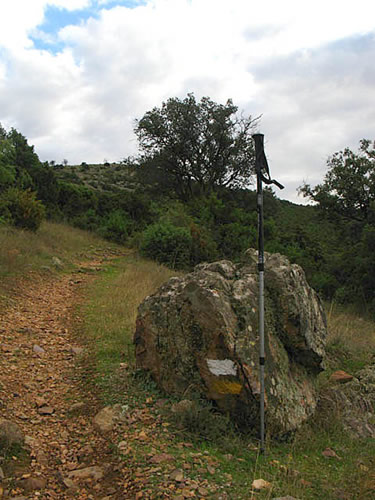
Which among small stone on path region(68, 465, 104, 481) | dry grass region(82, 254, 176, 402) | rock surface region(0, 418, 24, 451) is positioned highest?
dry grass region(82, 254, 176, 402)

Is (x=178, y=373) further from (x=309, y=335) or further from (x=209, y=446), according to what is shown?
(x=309, y=335)

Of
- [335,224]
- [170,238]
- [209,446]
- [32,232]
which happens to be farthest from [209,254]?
[209,446]

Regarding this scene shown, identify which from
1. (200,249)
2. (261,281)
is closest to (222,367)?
(261,281)

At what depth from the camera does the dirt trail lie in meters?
3.10

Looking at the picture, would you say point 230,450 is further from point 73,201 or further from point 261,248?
point 73,201

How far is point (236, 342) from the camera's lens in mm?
4223

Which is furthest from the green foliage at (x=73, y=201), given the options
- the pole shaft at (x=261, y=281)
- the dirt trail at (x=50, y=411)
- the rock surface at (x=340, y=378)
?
the pole shaft at (x=261, y=281)

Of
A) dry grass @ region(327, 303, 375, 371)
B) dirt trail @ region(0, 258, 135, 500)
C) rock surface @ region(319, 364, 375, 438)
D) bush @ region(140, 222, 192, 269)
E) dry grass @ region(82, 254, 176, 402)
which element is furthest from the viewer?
bush @ region(140, 222, 192, 269)

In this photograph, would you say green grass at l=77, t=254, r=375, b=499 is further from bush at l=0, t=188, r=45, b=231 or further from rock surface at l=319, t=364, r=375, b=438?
bush at l=0, t=188, r=45, b=231

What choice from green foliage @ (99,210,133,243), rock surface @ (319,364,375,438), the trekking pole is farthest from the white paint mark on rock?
green foliage @ (99,210,133,243)

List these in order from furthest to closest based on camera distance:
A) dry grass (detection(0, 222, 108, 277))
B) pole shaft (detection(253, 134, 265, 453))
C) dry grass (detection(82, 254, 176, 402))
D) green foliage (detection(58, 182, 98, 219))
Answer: green foliage (detection(58, 182, 98, 219))
dry grass (detection(0, 222, 108, 277))
dry grass (detection(82, 254, 176, 402))
pole shaft (detection(253, 134, 265, 453))

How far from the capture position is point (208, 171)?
26.3 metres

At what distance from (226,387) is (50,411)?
1.84m

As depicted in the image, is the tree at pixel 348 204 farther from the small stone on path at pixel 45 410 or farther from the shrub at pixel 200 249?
the small stone on path at pixel 45 410
